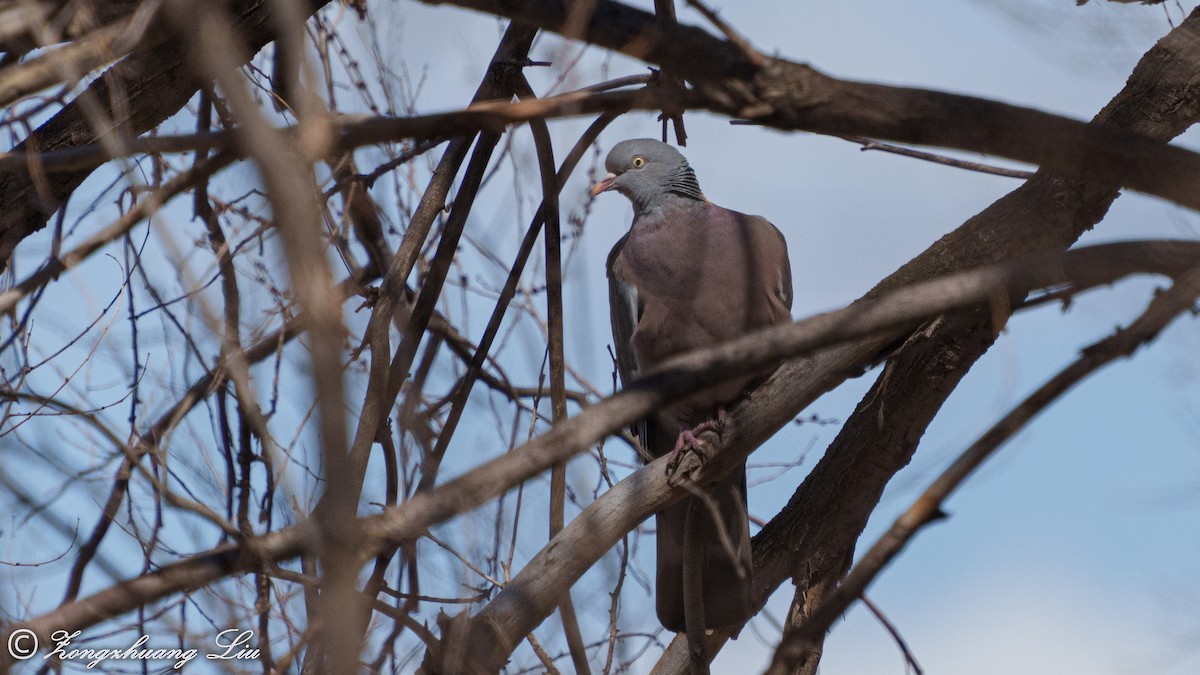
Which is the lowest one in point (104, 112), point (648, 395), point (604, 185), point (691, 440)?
point (648, 395)

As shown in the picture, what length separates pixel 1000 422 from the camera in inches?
72.6

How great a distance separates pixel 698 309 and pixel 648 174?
2.51 ft

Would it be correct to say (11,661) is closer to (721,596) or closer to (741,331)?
(721,596)

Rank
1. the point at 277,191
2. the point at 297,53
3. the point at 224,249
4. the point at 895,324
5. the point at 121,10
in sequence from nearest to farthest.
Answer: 1. the point at 277,191
2. the point at 297,53
3. the point at 895,324
4. the point at 121,10
5. the point at 224,249

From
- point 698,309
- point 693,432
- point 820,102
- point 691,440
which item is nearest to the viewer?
point 820,102

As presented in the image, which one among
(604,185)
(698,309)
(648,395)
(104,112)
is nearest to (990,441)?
(648,395)

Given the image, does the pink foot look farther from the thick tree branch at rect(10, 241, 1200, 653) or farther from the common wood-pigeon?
the thick tree branch at rect(10, 241, 1200, 653)

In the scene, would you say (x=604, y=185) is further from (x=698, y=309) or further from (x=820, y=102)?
(x=820, y=102)

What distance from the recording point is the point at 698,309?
158 inches

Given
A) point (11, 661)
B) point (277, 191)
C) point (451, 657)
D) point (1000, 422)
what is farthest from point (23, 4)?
point (1000, 422)

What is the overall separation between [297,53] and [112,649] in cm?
255

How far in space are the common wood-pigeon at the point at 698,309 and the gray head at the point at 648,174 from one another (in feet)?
0.06

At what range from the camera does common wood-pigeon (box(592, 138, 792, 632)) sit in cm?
390

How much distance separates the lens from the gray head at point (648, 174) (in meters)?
4.46
